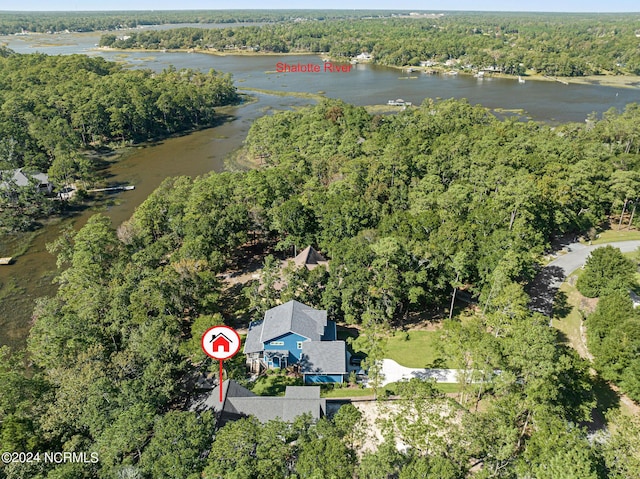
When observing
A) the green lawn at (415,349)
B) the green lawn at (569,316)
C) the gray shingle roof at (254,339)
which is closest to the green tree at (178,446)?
the gray shingle roof at (254,339)

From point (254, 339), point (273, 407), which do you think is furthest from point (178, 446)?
point (254, 339)

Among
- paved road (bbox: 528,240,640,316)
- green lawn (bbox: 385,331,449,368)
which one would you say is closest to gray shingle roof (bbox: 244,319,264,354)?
green lawn (bbox: 385,331,449,368)

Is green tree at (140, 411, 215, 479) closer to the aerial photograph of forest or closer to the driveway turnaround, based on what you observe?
the aerial photograph of forest

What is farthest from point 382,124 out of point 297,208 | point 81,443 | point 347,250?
point 81,443

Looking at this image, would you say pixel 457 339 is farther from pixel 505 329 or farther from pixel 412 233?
pixel 412 233

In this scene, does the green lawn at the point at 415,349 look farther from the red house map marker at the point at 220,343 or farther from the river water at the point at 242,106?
the river water at the point at 242,106

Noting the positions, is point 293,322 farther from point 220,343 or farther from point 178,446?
point 178,446

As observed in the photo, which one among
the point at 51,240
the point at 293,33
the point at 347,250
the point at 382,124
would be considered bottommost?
the point at 51,240
